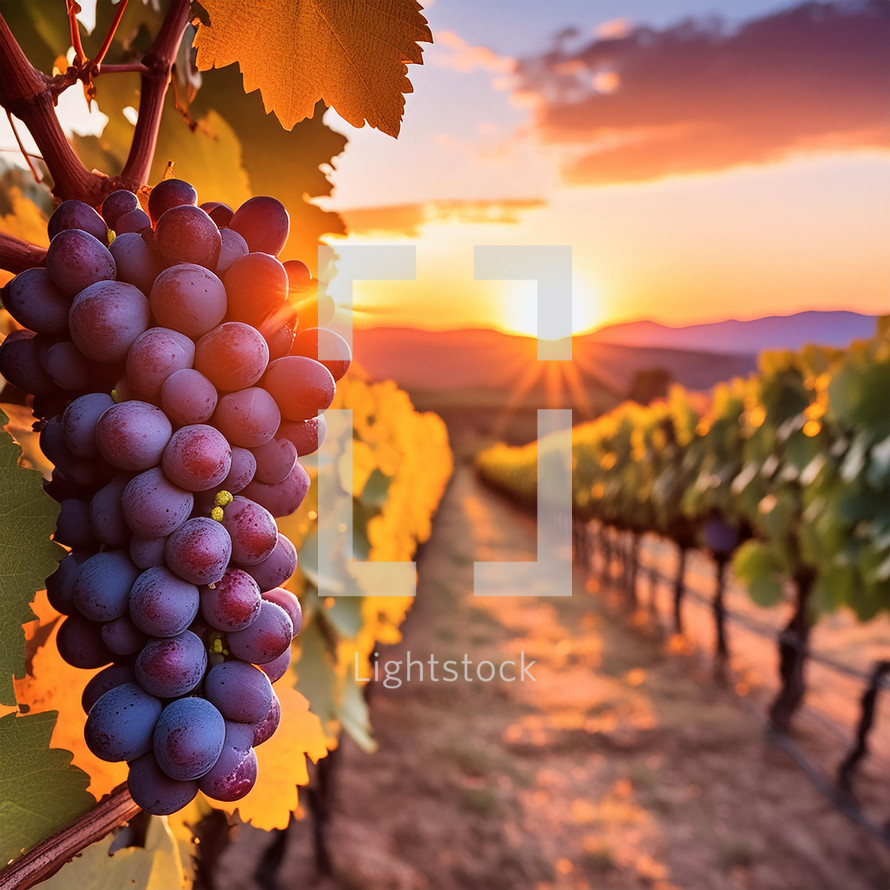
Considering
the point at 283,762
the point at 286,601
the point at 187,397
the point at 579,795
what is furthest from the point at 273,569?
the point at 579,795

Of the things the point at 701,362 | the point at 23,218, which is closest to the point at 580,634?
the point at 23,218

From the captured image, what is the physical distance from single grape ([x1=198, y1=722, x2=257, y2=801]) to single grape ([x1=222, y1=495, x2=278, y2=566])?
122 millimetres

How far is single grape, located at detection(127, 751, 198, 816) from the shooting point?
501 millimetres

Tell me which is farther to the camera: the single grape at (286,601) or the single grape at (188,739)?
the single grape at (286,601)

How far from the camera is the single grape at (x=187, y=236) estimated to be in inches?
19.7

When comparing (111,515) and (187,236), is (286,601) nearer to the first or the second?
(111,515)

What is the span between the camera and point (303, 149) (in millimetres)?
1033

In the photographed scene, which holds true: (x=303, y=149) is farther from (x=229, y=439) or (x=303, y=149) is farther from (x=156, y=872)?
(x=156, y=872)

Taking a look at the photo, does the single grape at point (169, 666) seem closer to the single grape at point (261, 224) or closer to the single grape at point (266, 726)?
the single grape at point (266, 726)

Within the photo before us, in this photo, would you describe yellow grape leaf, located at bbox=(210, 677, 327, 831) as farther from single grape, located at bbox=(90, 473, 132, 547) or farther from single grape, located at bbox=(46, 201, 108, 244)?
single grape, located at bbox=(46, 201, 108, 244)

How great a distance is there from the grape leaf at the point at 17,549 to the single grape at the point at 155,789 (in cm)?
11

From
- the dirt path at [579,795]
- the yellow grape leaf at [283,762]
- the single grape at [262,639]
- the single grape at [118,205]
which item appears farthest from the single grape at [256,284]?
the dirt path at [579,795]

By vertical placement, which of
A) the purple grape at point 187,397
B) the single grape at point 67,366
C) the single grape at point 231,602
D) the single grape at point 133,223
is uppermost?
the single grape at point 133,223

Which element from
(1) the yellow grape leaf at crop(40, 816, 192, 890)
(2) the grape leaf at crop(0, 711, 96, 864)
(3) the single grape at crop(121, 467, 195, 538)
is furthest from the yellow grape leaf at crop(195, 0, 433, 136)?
(1) the yellow grape leaf at crop(40, 816, 192, 890)
